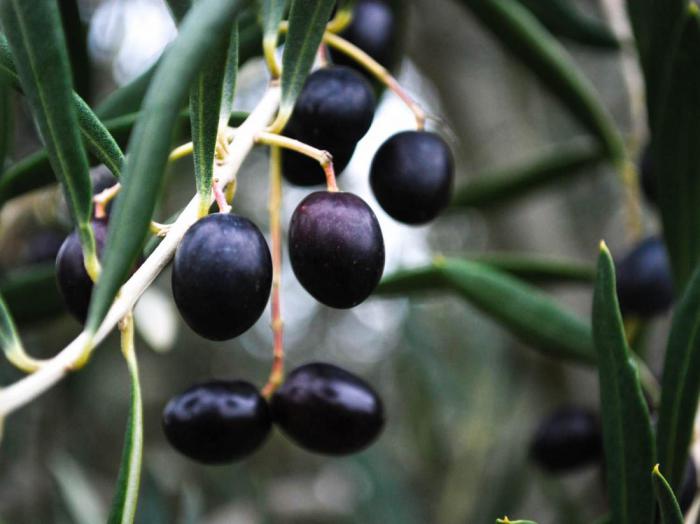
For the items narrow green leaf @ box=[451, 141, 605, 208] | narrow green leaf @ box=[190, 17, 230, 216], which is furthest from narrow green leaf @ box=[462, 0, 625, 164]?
narrow green leaf @ box=[190, 17, 230, 216]

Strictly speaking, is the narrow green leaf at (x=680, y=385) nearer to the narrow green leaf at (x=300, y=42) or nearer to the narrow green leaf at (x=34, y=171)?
the narrow green leaf at (x=300, y=42)

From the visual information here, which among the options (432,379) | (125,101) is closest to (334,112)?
(125,101)

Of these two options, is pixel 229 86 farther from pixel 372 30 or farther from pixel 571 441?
pixel 571 441

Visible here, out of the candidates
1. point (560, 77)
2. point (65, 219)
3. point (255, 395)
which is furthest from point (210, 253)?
point (65, 219)

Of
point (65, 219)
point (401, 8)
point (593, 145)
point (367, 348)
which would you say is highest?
point (401, 8)

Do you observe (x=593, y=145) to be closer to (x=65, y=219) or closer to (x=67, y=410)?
(x=65, y=219)

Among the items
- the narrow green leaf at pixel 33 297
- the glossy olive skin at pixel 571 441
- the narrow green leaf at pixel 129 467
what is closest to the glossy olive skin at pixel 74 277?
the narrow green leaf at pixel 129 467
